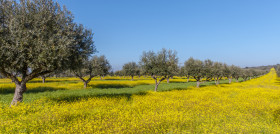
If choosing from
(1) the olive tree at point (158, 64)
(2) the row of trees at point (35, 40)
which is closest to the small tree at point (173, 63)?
(1) the olive tree at point (158, 64)

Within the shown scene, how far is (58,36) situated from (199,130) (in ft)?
45.9

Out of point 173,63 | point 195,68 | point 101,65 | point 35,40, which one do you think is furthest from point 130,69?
Result: point 35,40

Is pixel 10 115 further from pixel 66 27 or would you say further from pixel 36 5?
pixel 36 5

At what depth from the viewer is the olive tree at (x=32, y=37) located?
36.9ft

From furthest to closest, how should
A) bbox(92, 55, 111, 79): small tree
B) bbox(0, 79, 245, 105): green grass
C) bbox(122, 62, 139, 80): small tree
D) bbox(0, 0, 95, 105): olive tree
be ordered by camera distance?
bbox(122, 62, 139, 80): small tree
bbox(92, 55, 111, 79): small tree
bbox(0, 79, 245, 105): green grass
bbox(0, 0, 95, 105): olive tree

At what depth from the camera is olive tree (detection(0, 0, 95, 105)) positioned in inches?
443

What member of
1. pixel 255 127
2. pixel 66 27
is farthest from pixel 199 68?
pixel 66 27

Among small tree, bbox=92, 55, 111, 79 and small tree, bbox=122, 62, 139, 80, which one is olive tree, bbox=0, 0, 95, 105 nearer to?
small tree, bbox=92, 55, 111, 79

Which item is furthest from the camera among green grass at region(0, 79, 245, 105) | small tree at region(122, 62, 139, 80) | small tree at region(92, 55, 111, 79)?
small tree at region(122, 62, 139, 80)

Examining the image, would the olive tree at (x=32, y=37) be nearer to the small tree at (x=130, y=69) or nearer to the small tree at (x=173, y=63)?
the small tree at (x=173, y=63)

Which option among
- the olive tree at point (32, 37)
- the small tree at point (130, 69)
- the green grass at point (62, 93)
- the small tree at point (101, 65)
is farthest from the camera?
the small tree at point (130, 69)

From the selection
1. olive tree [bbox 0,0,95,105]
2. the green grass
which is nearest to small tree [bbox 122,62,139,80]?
the green grass

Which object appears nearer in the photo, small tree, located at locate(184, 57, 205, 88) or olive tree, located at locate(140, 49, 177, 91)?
olive tree, located at locate(140, 49, 177, 91)

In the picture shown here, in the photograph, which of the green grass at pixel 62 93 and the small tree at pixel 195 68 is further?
the small tree at pixel 195 68
